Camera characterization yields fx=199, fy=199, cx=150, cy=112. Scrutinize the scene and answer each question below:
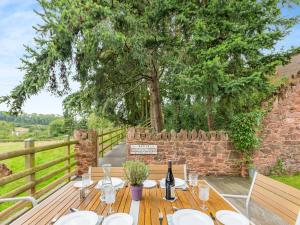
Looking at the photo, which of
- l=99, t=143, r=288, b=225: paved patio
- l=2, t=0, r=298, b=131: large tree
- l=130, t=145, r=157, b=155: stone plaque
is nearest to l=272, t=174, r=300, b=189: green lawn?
l=99, t=143, r=288, b=225: paved patio

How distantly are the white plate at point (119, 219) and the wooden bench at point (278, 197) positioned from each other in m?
1.11

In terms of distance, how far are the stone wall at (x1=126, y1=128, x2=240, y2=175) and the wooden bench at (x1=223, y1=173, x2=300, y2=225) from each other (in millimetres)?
3105

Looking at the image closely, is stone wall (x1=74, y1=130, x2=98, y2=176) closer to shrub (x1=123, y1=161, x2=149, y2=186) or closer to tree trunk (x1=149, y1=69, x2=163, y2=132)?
tree trunk (x1=149, y1=69, x2=163, y2=132)

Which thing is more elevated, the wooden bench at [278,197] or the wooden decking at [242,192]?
the wooden bench at [278,197]

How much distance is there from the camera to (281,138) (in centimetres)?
503

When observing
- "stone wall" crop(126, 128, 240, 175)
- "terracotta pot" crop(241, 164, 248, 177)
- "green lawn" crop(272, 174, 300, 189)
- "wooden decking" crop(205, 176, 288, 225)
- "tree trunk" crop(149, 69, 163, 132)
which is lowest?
"wooden decking" crop(205, 176, 288, 225)

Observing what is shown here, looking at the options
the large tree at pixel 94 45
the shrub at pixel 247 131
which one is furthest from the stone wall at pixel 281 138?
the large tree at pixel 94 45

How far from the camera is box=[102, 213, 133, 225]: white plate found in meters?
1.34

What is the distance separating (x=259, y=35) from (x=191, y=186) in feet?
13.7

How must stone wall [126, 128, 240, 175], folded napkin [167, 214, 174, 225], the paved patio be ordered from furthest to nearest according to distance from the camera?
stone wall [126, 128, 240, 175] → the paved patio → folded napkin [167, 214, 174, 225]

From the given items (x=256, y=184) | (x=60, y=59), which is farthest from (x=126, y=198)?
(x=60, y=59)

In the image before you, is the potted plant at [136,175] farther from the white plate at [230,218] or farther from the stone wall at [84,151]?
the stone wall at [84,151]

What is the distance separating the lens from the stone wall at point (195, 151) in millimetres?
5133

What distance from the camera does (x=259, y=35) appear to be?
182 inches
